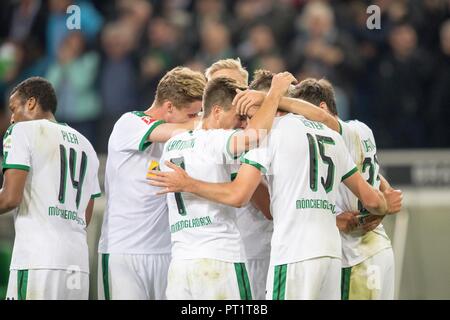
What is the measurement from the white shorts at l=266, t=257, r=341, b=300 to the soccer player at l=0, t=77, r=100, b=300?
132cm

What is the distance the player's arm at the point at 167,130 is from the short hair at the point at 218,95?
0.39 metres

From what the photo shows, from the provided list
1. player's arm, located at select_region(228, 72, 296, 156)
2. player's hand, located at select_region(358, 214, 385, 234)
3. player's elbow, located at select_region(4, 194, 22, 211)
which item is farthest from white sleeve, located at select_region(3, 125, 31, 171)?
player's hand, located at select_region(358, 214, 385, 234)

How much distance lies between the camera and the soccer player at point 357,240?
6293 mm

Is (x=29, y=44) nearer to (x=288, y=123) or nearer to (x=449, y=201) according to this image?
(x=449, y=201)

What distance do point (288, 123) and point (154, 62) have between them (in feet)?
16.8

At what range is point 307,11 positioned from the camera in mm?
11000

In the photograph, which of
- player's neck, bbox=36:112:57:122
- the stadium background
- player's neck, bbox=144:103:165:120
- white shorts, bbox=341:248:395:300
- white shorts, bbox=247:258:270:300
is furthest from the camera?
the stadium background

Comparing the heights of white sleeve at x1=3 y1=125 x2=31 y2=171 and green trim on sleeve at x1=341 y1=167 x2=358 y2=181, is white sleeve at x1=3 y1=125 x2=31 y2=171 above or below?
above

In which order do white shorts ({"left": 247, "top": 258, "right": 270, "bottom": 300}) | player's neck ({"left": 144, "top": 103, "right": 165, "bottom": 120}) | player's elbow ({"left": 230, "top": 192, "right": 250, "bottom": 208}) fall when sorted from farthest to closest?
player's neck ({"left": 144, "top": 103, "right": 165, "bottom": 120}), white shorts ({"left": 247, "top": 258, "right": 270, "bottom": 300}), player's elbow ({"left": 230, "top": 192, "right": 250, "bottom": 208})

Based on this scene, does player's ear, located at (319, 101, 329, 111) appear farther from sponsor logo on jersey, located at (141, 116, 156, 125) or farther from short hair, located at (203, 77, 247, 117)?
sponsor logo on jersey, located at (141, 116, 156, 125)

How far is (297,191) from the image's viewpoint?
5523 millimetres

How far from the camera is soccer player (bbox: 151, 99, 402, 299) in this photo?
5512mm

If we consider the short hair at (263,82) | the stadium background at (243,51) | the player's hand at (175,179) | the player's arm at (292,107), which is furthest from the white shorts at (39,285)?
the stadium background at (243,51)
